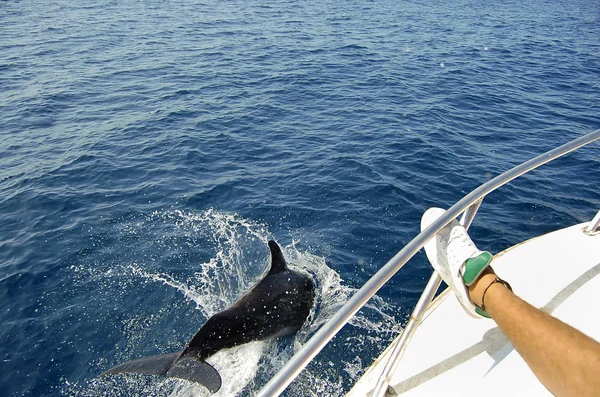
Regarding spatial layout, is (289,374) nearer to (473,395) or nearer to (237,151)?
(473,395)

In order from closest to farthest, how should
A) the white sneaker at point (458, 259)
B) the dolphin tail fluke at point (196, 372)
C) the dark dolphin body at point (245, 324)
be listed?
the white sneaker at point (458, 259) < the dolphin tail fluke at point (196, 372) < the dark dolphin body at point (245, 324)

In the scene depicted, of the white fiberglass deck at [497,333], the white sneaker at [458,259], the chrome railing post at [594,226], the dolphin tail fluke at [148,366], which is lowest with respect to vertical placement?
the dolphin tail fluke at [148,366]

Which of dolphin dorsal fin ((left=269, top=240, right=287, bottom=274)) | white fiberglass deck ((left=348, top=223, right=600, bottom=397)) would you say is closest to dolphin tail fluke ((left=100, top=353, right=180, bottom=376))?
dolphin dorsal fin ((left=269, top=240, right=287, bottom=274))

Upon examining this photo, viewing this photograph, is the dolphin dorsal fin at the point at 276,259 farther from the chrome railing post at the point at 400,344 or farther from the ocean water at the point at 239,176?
the chrome railing post at the point at 400,344

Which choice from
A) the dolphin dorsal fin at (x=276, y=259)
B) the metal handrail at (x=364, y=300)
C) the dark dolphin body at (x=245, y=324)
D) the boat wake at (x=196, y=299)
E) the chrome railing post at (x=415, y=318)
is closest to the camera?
the metal handrail at (x=364, y=300)

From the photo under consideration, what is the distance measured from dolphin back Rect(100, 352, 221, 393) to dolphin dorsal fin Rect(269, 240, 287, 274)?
2314mm

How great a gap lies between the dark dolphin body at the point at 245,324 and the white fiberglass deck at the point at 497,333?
349 centimetres

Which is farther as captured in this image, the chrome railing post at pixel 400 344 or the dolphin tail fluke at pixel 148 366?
the dolphin tail fluke at pixel 148 366

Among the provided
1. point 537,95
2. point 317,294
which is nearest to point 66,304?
point 317,294

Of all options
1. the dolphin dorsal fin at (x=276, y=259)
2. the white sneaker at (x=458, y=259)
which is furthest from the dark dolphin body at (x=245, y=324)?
the white sneaker at (x=458, y=259)

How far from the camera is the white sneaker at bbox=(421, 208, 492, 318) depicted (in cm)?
338

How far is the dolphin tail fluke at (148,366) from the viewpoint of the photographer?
277 inches

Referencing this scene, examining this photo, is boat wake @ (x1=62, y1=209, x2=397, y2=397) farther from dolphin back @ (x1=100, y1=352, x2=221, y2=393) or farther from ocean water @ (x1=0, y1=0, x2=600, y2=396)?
dolphin back @ (x1=100, y1=352, x2=221, y2=393)

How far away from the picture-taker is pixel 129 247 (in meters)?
10.8
